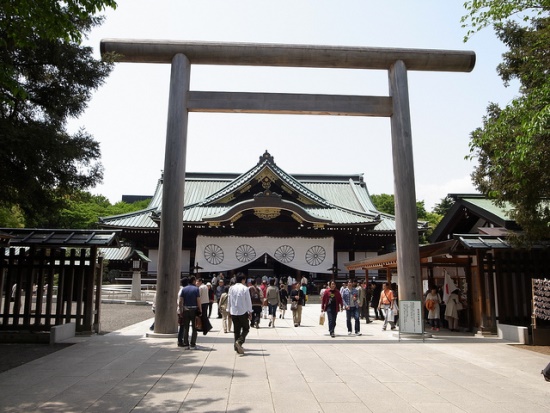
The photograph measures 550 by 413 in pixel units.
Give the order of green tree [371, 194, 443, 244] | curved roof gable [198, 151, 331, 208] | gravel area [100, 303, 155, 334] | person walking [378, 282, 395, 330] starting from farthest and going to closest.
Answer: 1. green tree [371, 194, 443, 244]
2. curved roof gable [198, 151, 331, 208]
3. gravel area [100, 303, 155, 334]
4. person walking [378, 282, 395, 330]

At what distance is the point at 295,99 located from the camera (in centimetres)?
1108

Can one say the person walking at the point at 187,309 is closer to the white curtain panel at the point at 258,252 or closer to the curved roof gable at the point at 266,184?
the white curtain panel at the point at 258,252

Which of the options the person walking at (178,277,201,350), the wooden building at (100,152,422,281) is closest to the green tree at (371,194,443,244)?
the wooden building at (100,152,422,281)

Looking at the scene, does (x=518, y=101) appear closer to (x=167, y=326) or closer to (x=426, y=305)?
(x=426, y=305)

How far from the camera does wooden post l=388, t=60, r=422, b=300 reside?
33.7 feet

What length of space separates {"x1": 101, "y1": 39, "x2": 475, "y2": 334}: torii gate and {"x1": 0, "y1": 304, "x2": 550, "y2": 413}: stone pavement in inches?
88.4

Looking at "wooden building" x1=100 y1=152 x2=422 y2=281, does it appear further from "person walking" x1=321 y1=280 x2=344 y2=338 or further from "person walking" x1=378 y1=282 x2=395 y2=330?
"person walking" x1=321 y1=280 x2=344 y2=338

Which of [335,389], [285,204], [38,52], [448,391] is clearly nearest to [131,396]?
[335,389]

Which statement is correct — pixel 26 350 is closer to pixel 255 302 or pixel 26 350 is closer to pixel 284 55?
pixel 255 302

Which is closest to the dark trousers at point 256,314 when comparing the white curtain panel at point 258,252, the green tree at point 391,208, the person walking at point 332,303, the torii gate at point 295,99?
the person walking at point 332,303

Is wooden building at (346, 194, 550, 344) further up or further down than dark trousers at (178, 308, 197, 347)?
further up

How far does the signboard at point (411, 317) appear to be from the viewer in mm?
9859

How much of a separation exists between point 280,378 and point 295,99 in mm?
7129

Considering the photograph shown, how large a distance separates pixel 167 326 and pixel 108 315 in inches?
283
